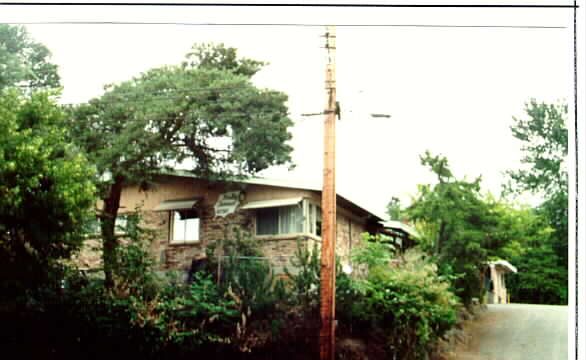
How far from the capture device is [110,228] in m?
11.3

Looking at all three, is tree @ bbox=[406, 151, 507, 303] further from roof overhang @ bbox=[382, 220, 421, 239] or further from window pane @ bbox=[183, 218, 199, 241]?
window pane @ bbox=[183, 218, 199, 241]

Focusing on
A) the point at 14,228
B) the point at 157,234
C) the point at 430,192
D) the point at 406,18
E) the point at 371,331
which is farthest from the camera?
the point at 430,192

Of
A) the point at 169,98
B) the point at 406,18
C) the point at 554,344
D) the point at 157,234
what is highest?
the point at 169,98

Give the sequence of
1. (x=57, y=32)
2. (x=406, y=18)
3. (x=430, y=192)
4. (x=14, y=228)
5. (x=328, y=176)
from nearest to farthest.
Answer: (x=406, y=18), (x=57, y=32), (x=328, y=176), (x=14, y=228), (x=430, y=192)

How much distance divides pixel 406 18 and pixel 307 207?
792cm

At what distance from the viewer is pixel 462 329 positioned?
13391mm

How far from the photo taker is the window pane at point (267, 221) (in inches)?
474

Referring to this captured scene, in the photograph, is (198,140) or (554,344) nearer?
(198,140)

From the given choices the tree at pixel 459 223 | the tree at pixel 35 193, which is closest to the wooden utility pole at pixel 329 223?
the tree at pixel 35 193

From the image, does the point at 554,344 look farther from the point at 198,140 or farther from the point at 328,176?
the point at 198,140

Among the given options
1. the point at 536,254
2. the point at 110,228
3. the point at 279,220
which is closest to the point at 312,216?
the point at 279,220

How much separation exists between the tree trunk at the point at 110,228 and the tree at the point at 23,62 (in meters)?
2.31

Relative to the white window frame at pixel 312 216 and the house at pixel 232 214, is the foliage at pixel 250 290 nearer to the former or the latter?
the house at pixel 232 214

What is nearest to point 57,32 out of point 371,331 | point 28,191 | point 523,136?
point 28,191
